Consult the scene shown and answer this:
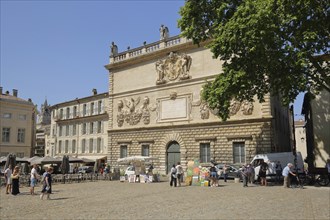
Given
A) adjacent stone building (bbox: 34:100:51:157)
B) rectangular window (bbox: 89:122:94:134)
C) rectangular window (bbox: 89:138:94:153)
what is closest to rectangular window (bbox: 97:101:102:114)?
rectangular window (bbox: 89:122:94:134)

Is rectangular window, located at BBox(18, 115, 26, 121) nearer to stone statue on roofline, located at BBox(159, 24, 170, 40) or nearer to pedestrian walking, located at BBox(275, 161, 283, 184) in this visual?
stone statue on roofline, located at BBox(159, 24, 170, 40)

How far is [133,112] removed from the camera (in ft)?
115

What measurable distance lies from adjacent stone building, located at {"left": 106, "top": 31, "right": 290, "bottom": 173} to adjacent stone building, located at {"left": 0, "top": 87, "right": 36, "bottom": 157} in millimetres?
17591

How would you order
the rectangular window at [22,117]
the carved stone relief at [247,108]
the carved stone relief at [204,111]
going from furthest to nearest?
1. the rectangular window at [22,117]
2. the carved stone relief at [204,111]
3. the carved stone relief at [247,108]

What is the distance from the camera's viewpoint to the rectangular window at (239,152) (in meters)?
27.0

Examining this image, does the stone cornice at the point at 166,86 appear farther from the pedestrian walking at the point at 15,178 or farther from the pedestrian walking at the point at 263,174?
the pedestrian walking at the point at 15,178

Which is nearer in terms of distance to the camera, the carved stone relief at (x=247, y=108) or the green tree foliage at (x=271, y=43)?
the green tree foliage at (x=271, y=43)

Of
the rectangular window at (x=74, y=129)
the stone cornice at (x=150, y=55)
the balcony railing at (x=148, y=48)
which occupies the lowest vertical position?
the rectangular window at (x=74, y=129)

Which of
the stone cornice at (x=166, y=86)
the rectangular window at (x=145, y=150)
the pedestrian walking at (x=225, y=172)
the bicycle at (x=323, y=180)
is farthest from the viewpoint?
the rectangular window at (x=145, y=150)

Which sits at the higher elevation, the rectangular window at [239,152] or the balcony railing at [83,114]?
the balcony railing at [83,114]

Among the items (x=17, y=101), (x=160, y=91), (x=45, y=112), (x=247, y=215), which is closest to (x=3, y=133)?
(x=17, y=101)

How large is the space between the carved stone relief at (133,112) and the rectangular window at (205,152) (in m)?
6.76

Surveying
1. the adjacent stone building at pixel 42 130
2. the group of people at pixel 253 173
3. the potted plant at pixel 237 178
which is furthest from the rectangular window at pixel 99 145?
the adjacent stone building at pixel 42 130

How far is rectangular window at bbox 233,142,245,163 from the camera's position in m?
27.0
